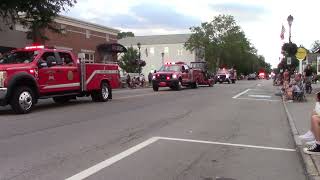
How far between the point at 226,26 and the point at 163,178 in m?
121

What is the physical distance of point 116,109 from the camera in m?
18.8

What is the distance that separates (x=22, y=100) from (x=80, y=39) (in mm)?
40431

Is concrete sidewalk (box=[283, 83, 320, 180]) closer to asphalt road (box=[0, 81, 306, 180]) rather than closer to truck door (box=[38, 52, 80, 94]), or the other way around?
asphalt road (box=[0, 81, 306, 180])

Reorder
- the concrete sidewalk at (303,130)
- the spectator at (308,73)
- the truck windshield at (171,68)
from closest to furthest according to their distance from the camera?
the concrete sidewalk at (303,130) < the spectator at (308,73) < the truck windshield at (171,68)

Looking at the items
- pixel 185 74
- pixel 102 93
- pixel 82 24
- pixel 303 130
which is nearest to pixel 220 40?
pixel 82 24

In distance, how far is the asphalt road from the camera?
8.34m

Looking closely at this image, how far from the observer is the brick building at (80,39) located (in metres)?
44.2

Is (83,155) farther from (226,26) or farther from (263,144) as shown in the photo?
(226,26)

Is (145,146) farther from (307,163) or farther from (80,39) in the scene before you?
(80,39)

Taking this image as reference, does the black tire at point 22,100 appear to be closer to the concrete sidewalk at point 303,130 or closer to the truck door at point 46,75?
the truck door at point 46,75

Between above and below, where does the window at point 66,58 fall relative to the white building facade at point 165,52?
below

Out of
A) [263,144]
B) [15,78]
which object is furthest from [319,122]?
[15,78]

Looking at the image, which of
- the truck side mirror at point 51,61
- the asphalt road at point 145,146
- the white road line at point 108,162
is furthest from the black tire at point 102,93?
the white road line at point 108,162

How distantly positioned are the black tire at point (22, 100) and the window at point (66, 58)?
103 inches
